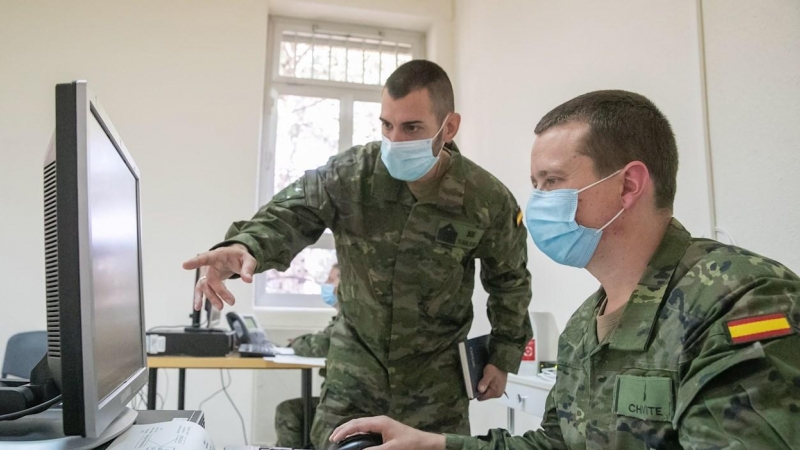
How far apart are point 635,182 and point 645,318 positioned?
222mm

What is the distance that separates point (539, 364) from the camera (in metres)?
2.17

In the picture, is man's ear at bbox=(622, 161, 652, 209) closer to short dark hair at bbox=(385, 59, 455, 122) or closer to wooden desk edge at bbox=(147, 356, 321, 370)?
short dark hair at bbox=(385, 59, 455, 122)

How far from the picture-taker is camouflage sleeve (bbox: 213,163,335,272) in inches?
53.8

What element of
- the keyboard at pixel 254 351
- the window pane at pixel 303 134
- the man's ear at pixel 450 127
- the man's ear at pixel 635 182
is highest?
the window pane at pixel 303 134

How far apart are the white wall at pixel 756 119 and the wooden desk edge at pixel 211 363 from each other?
1.60 meters

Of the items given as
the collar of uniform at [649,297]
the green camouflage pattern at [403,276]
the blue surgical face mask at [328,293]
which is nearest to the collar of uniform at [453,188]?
the green camouflage pattern at [403,276]

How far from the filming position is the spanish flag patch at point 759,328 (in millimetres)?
670

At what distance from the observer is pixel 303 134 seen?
411cm

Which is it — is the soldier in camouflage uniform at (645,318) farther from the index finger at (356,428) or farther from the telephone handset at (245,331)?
the telephone handset at (245,331)

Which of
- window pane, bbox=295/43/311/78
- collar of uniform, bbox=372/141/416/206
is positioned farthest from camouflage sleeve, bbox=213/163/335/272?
window pane, bbox=295/43/311/78

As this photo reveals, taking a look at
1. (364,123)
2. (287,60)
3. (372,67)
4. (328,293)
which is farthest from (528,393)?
(287,60)

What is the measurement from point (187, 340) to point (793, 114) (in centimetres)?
223

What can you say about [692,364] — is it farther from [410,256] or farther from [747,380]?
[410,256]

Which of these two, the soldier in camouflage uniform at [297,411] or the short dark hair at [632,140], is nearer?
the short dark hair at [632,140]
